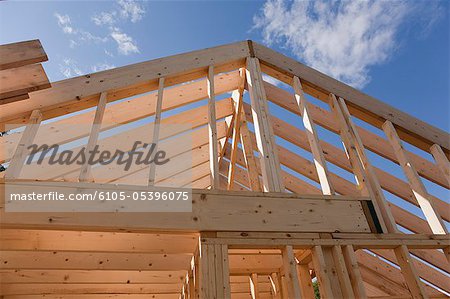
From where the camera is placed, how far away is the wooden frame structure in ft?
8.50

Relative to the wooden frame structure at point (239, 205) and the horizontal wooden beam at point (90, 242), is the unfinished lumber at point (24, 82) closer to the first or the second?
the wooden frame structure at point (239, 205)

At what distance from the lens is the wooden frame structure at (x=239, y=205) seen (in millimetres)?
2592

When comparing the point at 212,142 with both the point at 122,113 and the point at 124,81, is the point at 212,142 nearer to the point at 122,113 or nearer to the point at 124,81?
the point at 124,81

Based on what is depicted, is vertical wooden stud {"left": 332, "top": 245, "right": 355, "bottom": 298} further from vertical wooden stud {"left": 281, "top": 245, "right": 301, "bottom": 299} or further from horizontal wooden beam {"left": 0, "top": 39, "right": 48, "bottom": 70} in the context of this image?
horizontal wooden beam {"left": 0, "top": 39, "right": 48, "bottom": 70}

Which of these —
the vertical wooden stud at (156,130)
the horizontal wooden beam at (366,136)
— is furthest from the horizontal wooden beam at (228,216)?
the horizontal wooden beam at (366,136)

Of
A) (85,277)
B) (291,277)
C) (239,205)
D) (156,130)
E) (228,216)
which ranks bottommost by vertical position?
(291,277)

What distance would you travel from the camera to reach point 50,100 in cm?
306

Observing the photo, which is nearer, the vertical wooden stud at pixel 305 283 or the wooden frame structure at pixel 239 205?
the wooden frame structure at pixel 239 205

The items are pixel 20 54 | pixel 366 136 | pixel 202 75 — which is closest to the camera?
pixel 20 54

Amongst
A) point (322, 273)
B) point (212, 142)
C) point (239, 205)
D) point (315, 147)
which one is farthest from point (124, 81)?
point (322, 273)

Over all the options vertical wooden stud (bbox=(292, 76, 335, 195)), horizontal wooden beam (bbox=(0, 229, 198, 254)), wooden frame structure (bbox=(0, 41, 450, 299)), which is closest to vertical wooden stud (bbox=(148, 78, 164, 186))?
wooden frame structure (bbox=(0, 41, 450, 299))

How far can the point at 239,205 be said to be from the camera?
280 centimetres

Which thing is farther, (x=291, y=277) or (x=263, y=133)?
(x=263, y=133)

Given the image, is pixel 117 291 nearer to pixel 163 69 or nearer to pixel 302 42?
pixel 163 69
